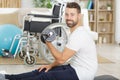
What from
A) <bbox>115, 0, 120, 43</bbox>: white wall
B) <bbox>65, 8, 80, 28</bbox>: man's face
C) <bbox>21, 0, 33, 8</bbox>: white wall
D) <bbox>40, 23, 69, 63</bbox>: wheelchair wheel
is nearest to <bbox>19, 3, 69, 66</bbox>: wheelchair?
<bbox>40, 23, 69, 63</bbox>: wheelchair wheel

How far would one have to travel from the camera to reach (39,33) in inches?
211

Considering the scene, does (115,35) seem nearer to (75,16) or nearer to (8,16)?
(8,16)

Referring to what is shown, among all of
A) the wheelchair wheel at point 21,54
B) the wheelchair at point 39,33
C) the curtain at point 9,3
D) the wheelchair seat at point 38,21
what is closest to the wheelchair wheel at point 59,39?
the wheelchair at point 39,33

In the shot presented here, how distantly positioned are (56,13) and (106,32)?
442 centimetres

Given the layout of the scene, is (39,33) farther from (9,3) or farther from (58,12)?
(9,3)

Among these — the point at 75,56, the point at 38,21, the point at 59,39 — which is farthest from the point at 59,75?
the point at 38,21

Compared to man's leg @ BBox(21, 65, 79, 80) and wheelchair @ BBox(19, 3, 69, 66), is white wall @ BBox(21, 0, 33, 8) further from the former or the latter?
man's leg @ BBox(21, 65, 79, 80)

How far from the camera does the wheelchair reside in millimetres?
4934

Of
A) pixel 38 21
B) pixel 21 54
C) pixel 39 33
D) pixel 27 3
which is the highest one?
pixel 27 3

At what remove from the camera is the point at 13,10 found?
7.70 meters

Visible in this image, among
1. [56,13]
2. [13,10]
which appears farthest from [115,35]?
[56,13]

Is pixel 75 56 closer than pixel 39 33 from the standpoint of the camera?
Yes

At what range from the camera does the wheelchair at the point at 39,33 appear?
493cm

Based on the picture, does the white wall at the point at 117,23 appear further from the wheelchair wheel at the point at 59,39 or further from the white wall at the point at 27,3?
the wheelchair wheel at the point at 59,39
